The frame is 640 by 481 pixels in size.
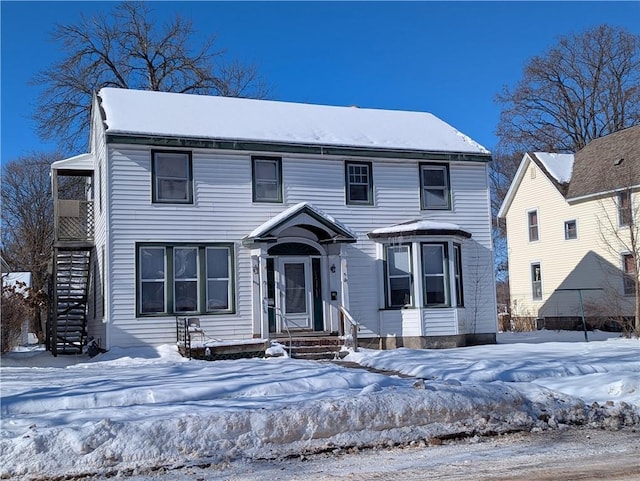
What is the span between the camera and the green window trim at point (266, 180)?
19453 mm

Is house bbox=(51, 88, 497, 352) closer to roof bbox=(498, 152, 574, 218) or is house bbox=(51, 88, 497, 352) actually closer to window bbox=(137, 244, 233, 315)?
window bbox=(137, 244, 233, 315)

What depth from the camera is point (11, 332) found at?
2141cm

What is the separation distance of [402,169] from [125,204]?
26.3ft

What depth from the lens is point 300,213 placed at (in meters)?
18.4

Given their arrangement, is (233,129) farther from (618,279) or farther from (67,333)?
(618,279)

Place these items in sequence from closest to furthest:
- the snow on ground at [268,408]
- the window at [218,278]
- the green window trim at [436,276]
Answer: the snow on ground at [268,408] → the window at [218,278] → the green window trim at [436,276]

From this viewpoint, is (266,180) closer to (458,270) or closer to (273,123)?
(273,123)

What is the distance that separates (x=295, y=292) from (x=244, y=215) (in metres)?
2.51

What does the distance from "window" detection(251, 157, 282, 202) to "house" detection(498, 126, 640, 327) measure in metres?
12.1

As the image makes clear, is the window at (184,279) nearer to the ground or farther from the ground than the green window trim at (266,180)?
nearer to the ground

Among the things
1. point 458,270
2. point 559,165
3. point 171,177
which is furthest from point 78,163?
point 559,165

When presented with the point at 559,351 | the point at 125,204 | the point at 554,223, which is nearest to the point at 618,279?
the point at 554,223

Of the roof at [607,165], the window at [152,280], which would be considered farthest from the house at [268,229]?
the roof at [607,165]

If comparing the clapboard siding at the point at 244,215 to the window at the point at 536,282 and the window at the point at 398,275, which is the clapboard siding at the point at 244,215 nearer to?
the window at the point at 398,275
